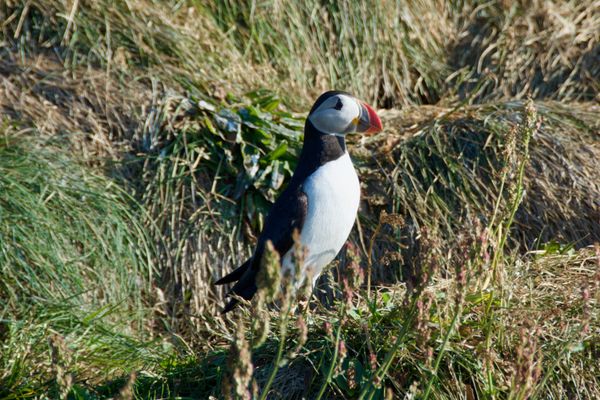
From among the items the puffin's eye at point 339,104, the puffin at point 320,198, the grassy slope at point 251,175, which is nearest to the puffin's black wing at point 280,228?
the puffin at point 320,198

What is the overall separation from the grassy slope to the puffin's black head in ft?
2.04

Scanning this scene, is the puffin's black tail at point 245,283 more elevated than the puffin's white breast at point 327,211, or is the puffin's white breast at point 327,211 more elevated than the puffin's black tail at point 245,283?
the puffin's white breast at point 327,211

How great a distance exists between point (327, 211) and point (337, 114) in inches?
17.9

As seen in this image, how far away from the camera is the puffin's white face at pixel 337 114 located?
375cm

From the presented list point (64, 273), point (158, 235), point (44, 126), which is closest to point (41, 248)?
point (64, 273)

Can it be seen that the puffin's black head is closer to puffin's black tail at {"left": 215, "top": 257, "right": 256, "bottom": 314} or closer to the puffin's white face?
the puffin's white face

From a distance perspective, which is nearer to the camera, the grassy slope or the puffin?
the grassy slope

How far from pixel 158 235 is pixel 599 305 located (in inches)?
90.1

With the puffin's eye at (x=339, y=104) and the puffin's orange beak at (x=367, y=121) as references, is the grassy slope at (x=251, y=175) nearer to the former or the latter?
the puffin's orange beak at (x=367, y=121)

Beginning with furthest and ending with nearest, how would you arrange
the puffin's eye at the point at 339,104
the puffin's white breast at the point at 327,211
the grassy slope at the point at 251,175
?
the puffin's eye at the point at 339,104 → the puffin's white breast at the point at 327,211 → the grassy slope at the point at 251,175

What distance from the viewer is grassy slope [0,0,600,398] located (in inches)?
123

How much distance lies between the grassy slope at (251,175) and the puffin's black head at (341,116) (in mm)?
623

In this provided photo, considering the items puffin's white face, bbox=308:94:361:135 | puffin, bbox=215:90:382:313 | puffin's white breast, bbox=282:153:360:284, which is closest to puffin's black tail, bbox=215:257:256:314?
puffin, bbox=215:90:382:313

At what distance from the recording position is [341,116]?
3752 mm
